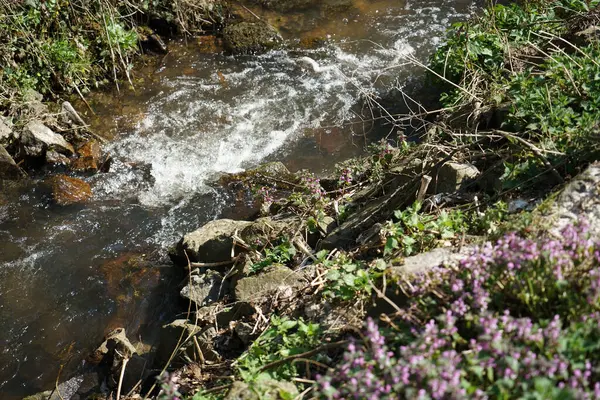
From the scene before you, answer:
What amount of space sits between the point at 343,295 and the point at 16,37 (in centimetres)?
691

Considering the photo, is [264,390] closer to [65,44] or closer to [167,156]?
[167,156]

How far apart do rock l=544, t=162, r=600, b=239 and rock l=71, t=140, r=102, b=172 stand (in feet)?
19.6

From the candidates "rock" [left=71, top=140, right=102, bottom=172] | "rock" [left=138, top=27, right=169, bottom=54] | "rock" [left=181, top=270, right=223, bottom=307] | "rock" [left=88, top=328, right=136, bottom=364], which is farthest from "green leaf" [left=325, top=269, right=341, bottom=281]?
"rock" [left=138, top=27, right=169, bottom=54]

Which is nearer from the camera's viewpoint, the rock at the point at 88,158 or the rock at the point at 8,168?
the rock at the point at 8,168

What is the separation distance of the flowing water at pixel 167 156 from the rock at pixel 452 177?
1.64 m

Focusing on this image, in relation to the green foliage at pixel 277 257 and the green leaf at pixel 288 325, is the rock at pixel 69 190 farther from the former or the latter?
the green leaf at pixel 288 325

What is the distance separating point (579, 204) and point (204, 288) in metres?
3.32

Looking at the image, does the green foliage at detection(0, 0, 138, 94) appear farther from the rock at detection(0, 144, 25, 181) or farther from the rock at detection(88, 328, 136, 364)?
the rock at detection(88, 328, 136, 364)

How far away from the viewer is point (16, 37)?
7.95 m

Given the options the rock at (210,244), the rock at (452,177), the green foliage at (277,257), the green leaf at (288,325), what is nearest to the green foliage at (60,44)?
the rock at (210,244)

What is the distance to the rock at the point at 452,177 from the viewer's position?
428 centimetres

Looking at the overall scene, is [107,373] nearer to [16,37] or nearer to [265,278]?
[265,278]

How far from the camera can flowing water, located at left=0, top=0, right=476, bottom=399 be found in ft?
18.6

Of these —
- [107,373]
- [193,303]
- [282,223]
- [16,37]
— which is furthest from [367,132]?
[16,37]
